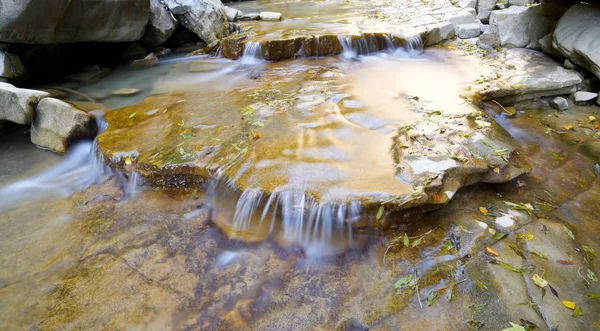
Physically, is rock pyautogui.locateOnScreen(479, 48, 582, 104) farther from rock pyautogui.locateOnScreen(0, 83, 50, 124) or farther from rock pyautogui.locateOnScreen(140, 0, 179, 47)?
rock pyautogui.locateOnScreen(140, 0, 179, 47)

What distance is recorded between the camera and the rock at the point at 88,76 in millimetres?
7465

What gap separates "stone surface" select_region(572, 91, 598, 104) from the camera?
529cm

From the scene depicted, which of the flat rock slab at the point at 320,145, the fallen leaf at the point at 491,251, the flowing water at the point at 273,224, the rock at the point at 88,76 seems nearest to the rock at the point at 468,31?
the flowing water at the point at 273,224

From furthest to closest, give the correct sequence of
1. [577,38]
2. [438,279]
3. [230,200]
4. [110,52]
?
[110,52]
[577,38]
[230,200]
[438,279]

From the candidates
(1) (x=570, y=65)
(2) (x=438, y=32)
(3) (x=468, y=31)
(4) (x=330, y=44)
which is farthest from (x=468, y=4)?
(1) (x=570, y=65)

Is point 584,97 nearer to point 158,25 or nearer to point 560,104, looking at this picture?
point 560,104

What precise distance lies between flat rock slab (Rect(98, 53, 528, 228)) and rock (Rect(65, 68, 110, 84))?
2.49m

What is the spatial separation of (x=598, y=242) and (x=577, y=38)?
3906 mm

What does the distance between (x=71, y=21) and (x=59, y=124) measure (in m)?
2.46

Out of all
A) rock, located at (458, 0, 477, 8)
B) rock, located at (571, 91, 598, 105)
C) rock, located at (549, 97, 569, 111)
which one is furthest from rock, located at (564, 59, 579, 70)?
rock, located at (458, 0, 477, 8)

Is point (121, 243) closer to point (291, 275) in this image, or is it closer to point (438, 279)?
point (291, 275)

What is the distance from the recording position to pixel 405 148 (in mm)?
3854

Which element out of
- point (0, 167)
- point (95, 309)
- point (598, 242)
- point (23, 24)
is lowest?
point (598, 242)

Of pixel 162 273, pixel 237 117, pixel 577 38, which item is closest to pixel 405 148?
pixel 237 117
